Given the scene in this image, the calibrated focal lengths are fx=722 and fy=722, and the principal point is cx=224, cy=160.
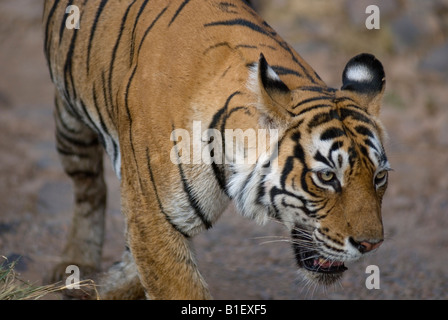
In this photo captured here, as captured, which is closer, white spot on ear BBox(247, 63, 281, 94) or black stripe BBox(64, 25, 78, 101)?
white spot on ear BBox(247, 63, 281, 94)

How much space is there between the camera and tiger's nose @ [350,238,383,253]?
2.97m

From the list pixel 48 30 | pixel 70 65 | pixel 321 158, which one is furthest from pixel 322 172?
pixel 48 30

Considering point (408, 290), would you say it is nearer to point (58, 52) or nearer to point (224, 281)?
point (224, 281)

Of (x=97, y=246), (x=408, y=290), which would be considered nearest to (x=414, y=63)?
(x=408, y=290)

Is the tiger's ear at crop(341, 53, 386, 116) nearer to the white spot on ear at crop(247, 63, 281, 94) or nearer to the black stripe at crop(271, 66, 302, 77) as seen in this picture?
the black stripe at crop(271, 66, 302, 77)

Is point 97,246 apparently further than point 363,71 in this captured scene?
Yes

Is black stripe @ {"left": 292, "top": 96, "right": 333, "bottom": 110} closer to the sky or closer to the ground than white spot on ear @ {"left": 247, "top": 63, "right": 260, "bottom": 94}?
closer to the ground

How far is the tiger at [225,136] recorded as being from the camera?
3.03 m

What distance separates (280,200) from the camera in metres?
3.15

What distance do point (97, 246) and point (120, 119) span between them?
1.58 m

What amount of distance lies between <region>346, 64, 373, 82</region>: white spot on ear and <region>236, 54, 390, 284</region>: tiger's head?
15 cm

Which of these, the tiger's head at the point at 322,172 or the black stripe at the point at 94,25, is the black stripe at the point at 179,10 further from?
the tiger's head at the point at 322,172

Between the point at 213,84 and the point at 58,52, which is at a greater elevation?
the point at 58,52

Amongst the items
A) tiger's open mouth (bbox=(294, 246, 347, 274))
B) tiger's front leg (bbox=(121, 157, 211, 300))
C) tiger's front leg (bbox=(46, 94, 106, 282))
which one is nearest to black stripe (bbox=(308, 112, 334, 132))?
tiger's open mouth (bbox=(294, 246, 347, 274))
